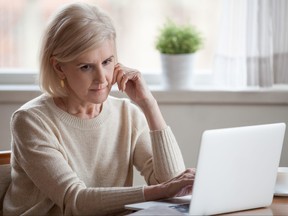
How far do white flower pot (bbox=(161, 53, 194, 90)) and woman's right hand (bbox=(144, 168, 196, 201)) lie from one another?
134cm

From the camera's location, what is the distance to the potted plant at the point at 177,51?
334cm

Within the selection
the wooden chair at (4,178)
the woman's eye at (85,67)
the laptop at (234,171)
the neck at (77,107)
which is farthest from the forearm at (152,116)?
the wooden chair at (4,178)

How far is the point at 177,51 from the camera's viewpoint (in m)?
3.35

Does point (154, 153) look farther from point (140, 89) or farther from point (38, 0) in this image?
point (38, 0)

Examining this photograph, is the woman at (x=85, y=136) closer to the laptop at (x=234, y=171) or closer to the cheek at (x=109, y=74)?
the cheek at (x=109, y=74)

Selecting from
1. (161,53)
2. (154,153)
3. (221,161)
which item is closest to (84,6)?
(154,153)

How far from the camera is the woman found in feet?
6.93

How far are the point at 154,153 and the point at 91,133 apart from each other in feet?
0.70

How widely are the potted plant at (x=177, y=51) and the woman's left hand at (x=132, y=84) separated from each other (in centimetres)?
91

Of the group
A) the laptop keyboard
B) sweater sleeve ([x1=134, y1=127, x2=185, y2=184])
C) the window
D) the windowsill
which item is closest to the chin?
sweater sleeve ([x1=134, y1=127, x2=185, y2=184])

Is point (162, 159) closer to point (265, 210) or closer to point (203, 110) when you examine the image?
point (265, 210)

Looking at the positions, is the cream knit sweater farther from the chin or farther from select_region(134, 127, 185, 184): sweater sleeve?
the chin

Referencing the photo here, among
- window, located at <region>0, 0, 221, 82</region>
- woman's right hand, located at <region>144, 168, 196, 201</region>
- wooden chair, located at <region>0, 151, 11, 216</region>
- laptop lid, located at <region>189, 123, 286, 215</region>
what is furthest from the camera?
window, located at <region>0, 0, 221, 82</region>

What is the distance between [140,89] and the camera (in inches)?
95.0
